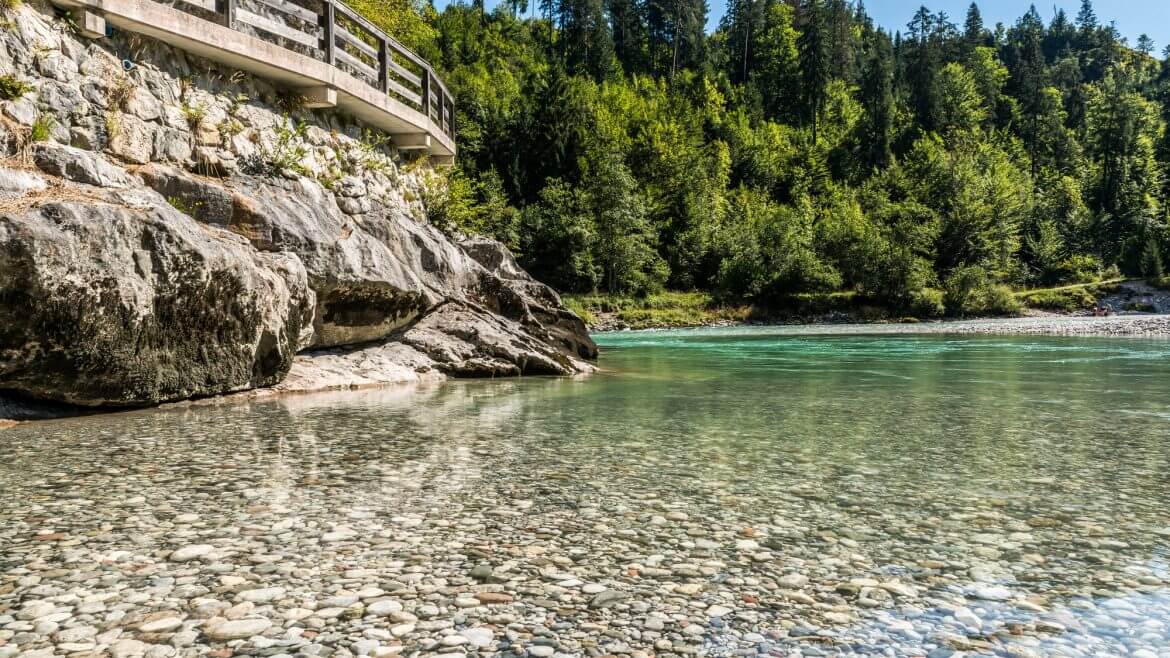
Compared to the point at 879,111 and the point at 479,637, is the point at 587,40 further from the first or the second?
the point at 479,637

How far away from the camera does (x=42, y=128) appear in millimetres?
9930

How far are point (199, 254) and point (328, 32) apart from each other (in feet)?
25.6

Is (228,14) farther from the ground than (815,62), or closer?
closer

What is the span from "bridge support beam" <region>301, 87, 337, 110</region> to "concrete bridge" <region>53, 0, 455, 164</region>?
2 cm

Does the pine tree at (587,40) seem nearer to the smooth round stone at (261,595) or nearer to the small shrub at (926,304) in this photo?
the small shrub at (926,304)

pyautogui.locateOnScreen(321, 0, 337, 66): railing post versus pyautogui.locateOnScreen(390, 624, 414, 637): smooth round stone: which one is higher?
pyautogui.locateOnScreen(321, 0, 337, 66): railing post

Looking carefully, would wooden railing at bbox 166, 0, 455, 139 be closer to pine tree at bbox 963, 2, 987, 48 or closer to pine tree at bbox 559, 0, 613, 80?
pine tree at bbox 559, 0, 613, 80

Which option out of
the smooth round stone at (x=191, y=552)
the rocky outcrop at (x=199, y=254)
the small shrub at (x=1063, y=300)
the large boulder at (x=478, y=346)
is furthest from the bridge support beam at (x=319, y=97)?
the small shrub at (x=1063, y=300)

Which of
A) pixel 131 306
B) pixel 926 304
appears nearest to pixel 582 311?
pixel 926 304

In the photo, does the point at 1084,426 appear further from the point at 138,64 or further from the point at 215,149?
the point at 138,64

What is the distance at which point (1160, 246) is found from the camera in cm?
7644

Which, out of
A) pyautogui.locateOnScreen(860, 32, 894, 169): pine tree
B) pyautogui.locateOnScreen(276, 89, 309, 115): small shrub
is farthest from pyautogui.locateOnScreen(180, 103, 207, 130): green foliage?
pyautogui.locateOnScreen(860, 32, 894, 169): pine tree

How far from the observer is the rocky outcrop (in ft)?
28.5

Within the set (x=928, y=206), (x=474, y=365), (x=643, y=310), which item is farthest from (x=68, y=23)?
(x=928, y=206)
